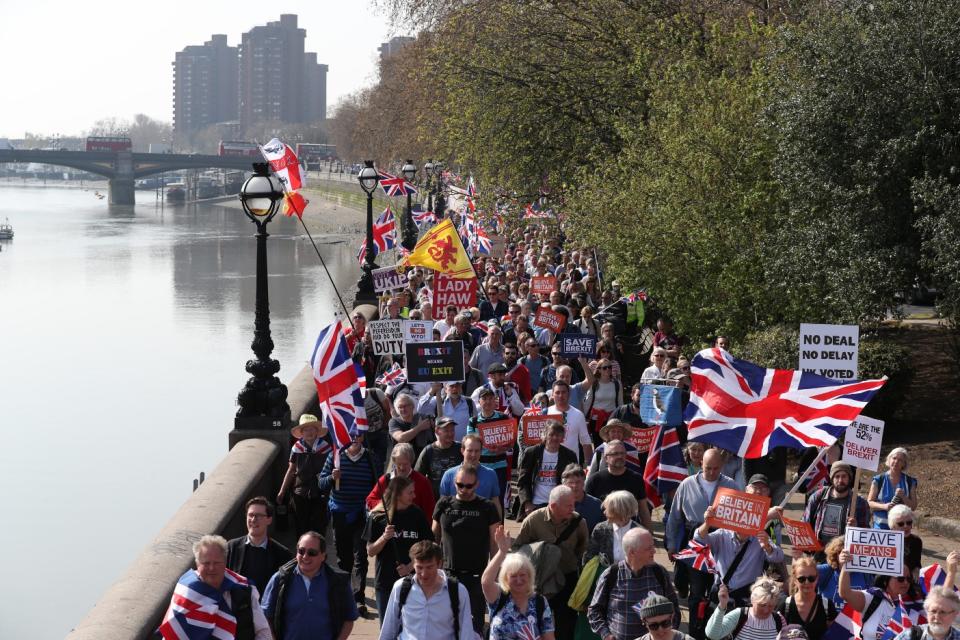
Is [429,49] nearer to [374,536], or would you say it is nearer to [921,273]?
[921,273]

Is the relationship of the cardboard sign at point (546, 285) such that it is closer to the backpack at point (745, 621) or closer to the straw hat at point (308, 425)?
the straw hat at point (308, 425)

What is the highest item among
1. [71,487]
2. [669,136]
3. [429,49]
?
[429,49]

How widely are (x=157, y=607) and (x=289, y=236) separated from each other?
90.2m

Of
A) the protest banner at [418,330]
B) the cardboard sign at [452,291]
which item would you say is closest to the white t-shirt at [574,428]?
the protest banner at [418,330]

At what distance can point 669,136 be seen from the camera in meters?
20.3

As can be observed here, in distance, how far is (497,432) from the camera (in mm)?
10586

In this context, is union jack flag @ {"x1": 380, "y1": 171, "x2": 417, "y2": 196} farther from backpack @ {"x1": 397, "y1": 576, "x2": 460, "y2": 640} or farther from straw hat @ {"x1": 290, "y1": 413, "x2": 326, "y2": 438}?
backpack @ {"x1": 397, "y1": 576, "x2": 460, "y2": 640}

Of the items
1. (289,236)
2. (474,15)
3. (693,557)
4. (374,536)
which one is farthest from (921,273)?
(289,236)

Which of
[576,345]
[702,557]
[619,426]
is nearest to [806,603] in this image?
[702,557]

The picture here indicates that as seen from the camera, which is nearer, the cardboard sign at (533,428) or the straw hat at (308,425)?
the straw hat at (308,425)

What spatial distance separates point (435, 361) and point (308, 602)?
528cm

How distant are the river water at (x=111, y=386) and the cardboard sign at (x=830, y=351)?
11.1 meters

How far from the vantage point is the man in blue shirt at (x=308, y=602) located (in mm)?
6883

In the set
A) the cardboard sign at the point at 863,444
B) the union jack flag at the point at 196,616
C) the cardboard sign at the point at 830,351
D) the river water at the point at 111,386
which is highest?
the cardboard sign at the point at 830,351
